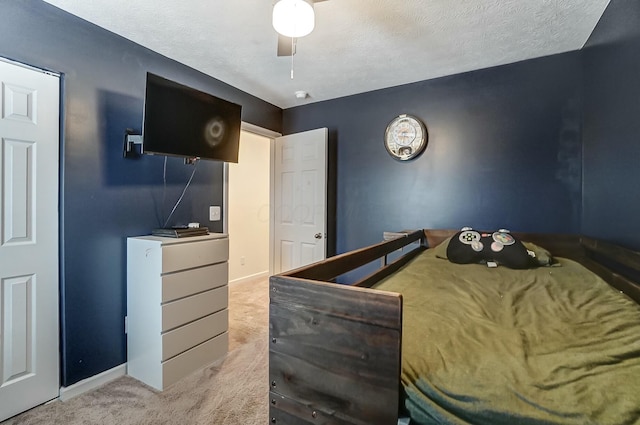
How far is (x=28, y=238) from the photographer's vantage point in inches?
63.6

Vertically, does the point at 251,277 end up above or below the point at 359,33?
below

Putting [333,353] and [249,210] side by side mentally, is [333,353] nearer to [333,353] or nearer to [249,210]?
[333,353]

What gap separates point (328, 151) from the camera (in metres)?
3.26

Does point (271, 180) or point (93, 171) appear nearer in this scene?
point (93, 171)

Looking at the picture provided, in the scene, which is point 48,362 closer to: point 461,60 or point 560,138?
point 461,60

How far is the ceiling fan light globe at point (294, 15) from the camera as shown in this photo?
130 cm

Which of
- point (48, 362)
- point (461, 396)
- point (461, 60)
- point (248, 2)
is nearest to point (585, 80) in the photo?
point (461, 60)

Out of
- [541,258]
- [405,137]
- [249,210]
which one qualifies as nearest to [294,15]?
[405,137]

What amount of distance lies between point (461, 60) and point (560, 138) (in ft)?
3.32

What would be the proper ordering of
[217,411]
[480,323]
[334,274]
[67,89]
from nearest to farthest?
1. [480,323]
2. [334,274]
3. [217,411]
4. [67,89]

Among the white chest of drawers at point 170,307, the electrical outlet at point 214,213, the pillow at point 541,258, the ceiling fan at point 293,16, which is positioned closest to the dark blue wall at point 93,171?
A: the white chest of drawers at point 170,307

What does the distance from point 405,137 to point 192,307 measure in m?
2.41

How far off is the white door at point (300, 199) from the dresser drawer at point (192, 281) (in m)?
1.14

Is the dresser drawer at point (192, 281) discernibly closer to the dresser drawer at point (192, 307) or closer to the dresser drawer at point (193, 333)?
the dresser drawer at point (192, 307)
